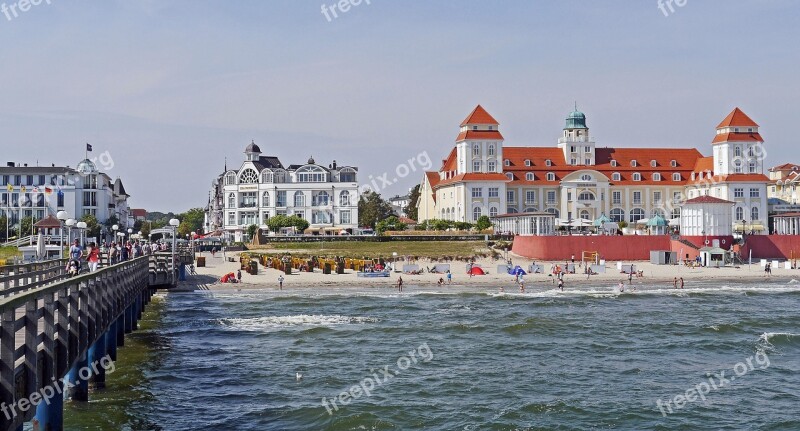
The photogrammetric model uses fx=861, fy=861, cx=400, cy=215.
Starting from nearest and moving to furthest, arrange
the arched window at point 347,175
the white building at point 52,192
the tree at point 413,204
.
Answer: the white building at point 52,192
the arched window at point 347,175
the tree at point 413,204

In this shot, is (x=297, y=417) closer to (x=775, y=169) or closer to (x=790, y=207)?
(x=790, y=207)

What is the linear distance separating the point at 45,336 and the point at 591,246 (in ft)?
230

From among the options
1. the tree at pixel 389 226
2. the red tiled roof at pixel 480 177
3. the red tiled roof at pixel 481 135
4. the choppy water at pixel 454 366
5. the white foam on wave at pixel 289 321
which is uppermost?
the red tiled roof at pixel 481 135

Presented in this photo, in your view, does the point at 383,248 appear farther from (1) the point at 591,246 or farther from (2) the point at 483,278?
(2) the point at 483,278

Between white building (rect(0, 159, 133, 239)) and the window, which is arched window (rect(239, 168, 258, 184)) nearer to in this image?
white building (rect(0, 159, 133, 239))

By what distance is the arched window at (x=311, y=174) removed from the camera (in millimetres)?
112750

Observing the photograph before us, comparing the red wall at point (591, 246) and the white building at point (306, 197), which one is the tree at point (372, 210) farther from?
the red wall at point (591, 246)

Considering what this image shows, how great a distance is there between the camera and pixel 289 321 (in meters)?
39.4

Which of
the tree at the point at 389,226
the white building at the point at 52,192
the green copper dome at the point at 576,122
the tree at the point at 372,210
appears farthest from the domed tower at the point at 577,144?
the white building at the point at 52,192

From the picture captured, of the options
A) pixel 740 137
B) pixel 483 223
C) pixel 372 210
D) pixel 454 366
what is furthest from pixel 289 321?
pixel 372 210

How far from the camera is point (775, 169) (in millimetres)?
134625

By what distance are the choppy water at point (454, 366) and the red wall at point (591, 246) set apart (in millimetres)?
28899

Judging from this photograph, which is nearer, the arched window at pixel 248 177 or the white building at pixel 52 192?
the white building at pixel 52 192

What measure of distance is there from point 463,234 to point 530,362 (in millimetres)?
59773
